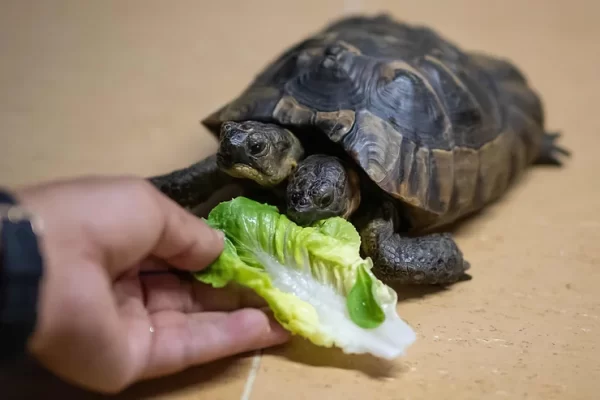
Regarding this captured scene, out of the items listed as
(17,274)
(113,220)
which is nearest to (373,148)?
(113,220)

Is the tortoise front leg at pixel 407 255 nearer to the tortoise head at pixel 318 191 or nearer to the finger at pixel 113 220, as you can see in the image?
the tortoise head at pixel 318 191

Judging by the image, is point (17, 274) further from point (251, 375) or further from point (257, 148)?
point (257, 148)

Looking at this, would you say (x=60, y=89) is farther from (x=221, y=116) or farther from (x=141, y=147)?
(x=221, y=116)

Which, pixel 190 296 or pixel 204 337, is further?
pixel 190 296

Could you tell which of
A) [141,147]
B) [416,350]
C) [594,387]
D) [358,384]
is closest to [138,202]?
[358,384]

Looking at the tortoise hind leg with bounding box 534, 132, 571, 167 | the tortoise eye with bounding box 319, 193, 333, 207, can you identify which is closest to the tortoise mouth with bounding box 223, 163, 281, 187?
the tortoise eye with bounding box 319, 193, 333, 207

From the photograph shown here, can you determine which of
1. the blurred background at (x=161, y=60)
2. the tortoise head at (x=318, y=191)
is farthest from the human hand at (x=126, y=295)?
the blurred background at (x=161, y=60)
